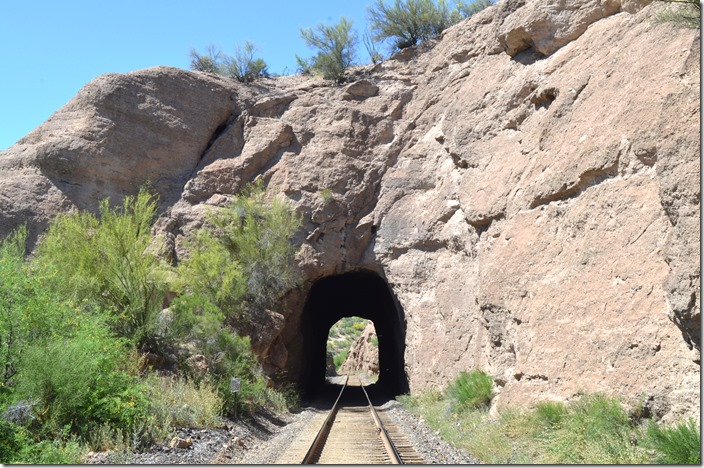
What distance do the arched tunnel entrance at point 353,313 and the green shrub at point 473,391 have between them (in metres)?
6.63

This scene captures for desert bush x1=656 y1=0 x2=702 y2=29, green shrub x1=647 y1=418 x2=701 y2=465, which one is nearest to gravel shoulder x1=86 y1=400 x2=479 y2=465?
green shrub x1=647 y1=418 x2=701 y2=465

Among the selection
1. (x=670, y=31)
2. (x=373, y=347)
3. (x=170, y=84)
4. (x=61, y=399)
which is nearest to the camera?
(x=61, y=399)

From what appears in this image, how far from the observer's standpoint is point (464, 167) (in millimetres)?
18156

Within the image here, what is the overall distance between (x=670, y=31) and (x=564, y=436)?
7.11 metres

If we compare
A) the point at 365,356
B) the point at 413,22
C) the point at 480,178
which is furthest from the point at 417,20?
the point at 365,356

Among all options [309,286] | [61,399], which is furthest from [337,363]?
[61,399]

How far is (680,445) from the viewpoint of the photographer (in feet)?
23.4

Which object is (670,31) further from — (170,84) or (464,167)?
(170,84)

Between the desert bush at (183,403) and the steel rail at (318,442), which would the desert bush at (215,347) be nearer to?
the desert bush at (183,403)

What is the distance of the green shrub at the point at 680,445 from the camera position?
696 centimetres

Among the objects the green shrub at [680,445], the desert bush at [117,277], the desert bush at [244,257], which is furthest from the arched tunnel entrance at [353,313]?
the green shrub at [680,445]

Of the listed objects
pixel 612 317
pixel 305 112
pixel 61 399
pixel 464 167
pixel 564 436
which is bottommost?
pixel 564 436

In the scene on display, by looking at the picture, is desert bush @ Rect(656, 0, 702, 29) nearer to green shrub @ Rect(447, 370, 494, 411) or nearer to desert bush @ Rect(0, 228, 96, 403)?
green shrub @ Rect(447, 370, 494, 411)

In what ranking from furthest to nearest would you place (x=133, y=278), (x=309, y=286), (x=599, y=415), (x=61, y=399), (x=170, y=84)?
(x=170, y=84) → (x=309, y=286) → (x=133, y=278) → (x=61, y=399) → (x=599, y=415)
